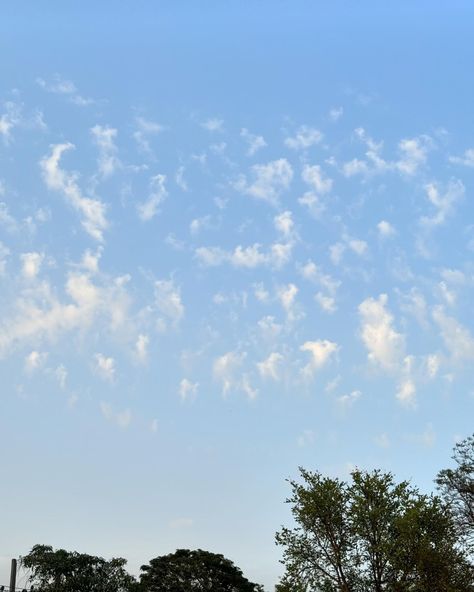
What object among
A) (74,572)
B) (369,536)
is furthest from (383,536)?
(74,572)

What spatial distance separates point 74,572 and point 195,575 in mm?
16343

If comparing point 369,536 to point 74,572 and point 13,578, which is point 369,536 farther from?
point 74,572

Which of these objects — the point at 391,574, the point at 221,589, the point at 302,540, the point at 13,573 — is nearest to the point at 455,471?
the point at 391,574

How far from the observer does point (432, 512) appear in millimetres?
47875

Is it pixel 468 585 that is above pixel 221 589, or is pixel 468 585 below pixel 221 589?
below

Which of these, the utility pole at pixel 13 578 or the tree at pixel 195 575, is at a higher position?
the tree at pixel 195 575

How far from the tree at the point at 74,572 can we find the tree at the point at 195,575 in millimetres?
4567

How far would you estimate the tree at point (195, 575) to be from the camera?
88750 mm

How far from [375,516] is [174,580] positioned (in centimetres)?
5070

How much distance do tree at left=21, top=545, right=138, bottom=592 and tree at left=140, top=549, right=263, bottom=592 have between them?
180 inches

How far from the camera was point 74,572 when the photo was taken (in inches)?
3329

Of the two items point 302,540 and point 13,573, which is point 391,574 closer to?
point 302,540

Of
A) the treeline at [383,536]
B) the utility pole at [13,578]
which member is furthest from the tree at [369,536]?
the utility pole at [13,578]

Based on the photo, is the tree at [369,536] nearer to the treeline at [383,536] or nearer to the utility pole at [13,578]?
the treeline at [383,536]
